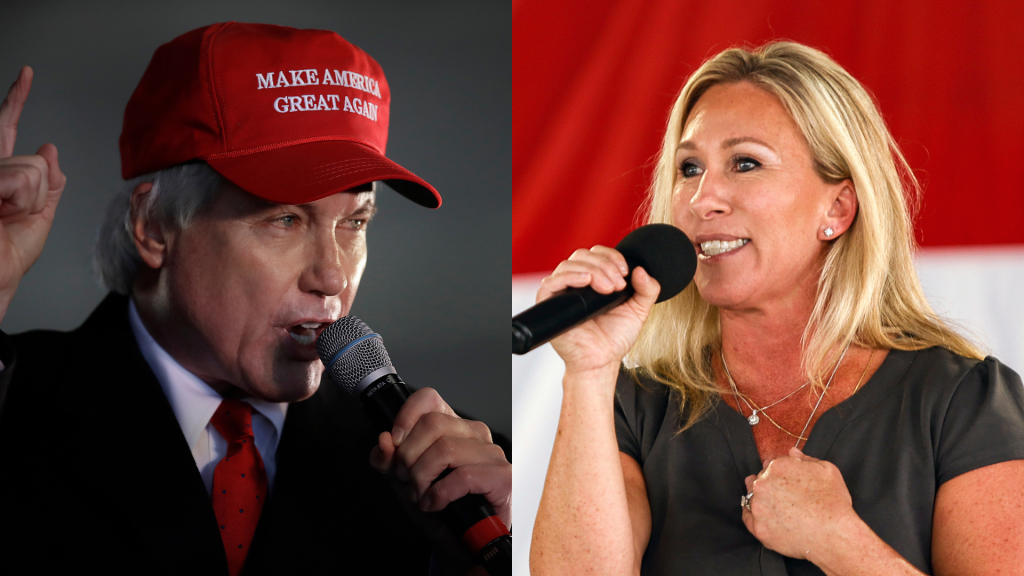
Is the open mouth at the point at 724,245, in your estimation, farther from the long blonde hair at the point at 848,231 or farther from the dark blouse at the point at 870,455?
the dark blouse at the point at 870,455

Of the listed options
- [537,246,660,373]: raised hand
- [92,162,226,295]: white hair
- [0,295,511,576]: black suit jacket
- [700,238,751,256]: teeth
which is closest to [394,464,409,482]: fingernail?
[0,295,511,576]: black suit jacket

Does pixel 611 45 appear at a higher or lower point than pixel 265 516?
higher

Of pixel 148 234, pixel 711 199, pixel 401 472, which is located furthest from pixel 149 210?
pixel 711 199

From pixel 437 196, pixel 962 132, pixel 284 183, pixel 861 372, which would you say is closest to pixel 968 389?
pixel 861 372

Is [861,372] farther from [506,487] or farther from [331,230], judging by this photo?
[331,230]

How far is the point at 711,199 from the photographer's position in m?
1.41

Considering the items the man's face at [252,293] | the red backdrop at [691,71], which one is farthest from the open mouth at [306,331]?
the red backdrop at [691,71]

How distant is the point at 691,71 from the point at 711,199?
23.6 inches

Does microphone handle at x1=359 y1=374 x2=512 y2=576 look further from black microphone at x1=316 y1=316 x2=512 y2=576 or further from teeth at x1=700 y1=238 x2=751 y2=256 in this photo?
teeth at x1=700 y1=238 x2=751 y2=256

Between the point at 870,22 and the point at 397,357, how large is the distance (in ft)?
4.28

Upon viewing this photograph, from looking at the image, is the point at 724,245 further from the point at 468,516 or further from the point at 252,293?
the point at 252,293

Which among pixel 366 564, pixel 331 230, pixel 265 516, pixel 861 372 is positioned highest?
pixel 331 230

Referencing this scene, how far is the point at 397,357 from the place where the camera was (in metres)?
1.53

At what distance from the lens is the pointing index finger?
1.14 meters
